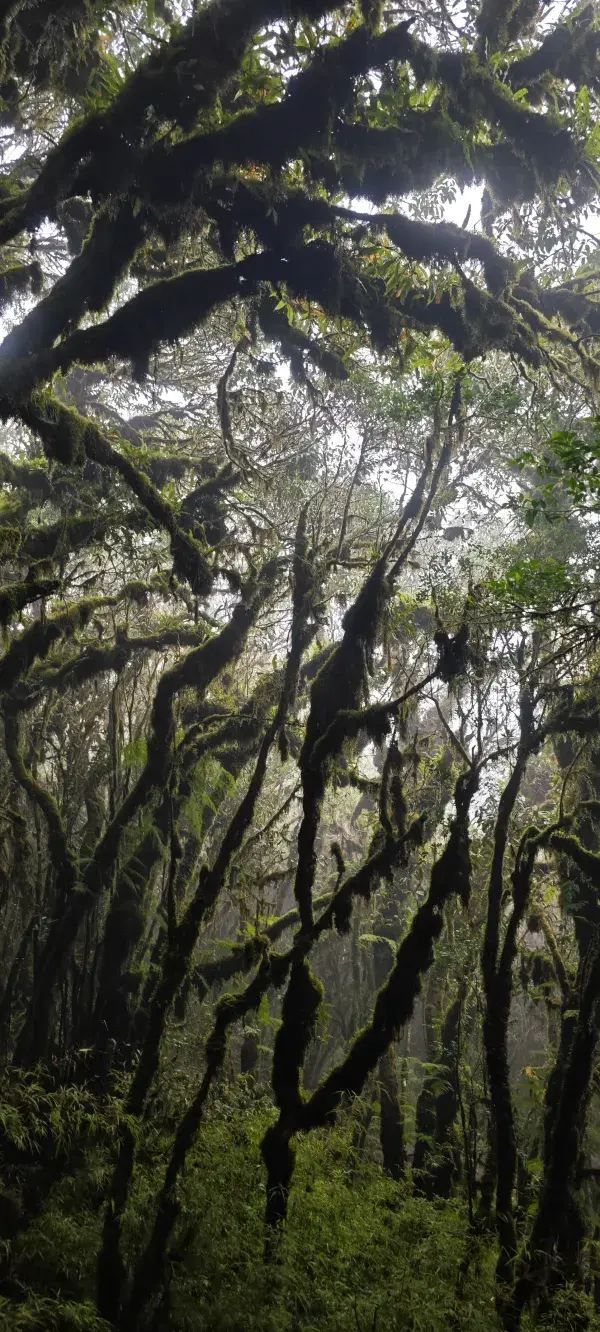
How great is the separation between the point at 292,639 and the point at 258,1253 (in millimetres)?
5568

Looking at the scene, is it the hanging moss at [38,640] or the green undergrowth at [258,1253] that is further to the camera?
the hanging moss at [38,640]

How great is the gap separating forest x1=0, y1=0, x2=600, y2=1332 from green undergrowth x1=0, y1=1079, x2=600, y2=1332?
1.5 inches

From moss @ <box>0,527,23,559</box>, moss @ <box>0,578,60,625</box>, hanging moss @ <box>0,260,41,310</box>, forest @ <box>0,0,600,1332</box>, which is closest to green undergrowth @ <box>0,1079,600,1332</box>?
forest @ <box>0,0,600,1332</box>

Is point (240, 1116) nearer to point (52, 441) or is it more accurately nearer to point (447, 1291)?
point (447, 1291)

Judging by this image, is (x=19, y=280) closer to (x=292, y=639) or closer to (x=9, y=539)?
(x=9, y=539)

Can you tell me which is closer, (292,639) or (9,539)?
(9,539)

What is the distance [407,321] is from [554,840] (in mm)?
5656

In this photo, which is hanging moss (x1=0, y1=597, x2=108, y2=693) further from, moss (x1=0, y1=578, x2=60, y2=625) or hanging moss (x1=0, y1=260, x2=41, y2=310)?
hanging moss (x1=0, y1=260, x2=41, y2=310)

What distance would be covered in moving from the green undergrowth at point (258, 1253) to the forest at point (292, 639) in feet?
0.13

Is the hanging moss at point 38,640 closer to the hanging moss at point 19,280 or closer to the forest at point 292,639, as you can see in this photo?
the forest at point 292,639

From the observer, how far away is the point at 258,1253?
7.15m

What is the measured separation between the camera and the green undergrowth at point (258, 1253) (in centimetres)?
641

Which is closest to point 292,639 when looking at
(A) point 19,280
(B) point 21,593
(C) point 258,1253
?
(B) point 21,593

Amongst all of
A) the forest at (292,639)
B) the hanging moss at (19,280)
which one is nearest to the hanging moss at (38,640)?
the forest at (292,639)
